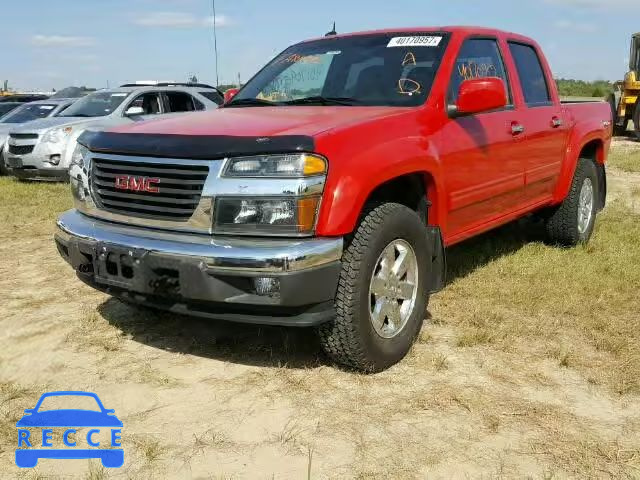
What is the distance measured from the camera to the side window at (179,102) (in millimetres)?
10898

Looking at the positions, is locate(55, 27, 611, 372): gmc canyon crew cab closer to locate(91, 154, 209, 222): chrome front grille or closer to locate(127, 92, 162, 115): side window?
locate(91, 154, 209, 222): chrome front grille

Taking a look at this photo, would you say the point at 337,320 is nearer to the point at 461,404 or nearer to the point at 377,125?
the point at 461,404

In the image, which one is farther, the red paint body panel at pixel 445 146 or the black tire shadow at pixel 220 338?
the black tire shadow at pixel 220 338

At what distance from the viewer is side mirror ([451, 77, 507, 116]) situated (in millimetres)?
3666

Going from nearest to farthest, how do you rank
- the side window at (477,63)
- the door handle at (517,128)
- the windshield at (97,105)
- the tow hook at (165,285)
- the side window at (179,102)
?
the tow hook at (165,285) → the side window at (477,63) → the door handle at (517,128) → the windshield at (97,105) → the side window at (179,102)

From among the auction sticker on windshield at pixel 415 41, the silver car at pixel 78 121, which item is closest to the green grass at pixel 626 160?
the silver car at pixel 78 121

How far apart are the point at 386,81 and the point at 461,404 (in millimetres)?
1949

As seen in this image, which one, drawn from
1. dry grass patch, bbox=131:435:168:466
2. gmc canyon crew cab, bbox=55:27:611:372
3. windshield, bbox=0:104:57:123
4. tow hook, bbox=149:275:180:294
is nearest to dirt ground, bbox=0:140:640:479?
dry grass patch, bbox=131:435:168:466

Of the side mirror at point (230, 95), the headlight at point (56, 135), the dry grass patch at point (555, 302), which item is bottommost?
the dry grass patch at point (555, 302)

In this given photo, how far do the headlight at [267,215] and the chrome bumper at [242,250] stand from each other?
0.05 metres

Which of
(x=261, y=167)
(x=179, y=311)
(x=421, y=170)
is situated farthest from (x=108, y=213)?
(x=421, y=170)

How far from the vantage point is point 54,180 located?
35.3 ft

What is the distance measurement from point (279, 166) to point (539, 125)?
2.67m

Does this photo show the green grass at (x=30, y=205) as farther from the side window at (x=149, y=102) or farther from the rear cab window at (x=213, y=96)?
the rear cab window at (x=213, y=96)
